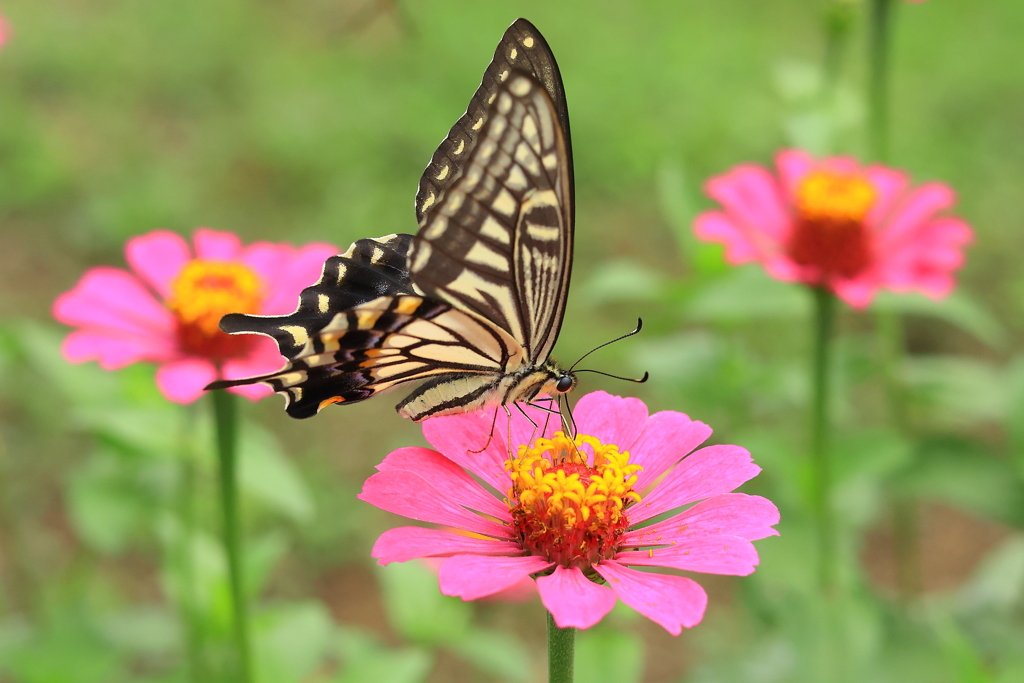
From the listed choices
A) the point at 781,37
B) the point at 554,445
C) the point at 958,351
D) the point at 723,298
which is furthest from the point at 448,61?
the point at 554,445

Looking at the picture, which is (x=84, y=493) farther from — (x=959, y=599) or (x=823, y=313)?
(x=959, y=599)

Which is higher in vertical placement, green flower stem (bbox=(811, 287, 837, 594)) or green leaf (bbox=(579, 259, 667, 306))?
green leaf (bbox=(579, 259, 667, 306))

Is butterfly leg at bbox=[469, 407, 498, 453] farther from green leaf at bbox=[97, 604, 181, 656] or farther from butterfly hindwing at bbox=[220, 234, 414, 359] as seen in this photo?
green leaf at bbox=[97, 604, 181, 656]

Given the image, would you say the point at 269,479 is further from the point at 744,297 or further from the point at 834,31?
the point at 834,31

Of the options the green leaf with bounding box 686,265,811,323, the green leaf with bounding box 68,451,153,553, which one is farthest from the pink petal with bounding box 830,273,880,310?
the green leaf with bounding box 68,451,153,553

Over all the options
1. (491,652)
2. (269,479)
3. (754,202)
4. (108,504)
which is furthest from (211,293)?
(754,202)
